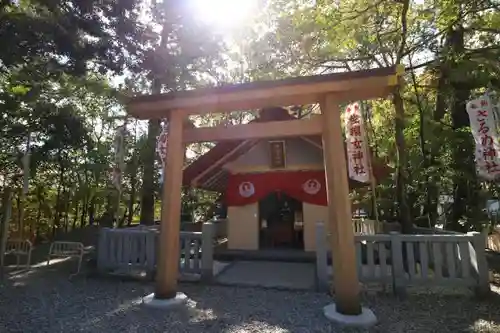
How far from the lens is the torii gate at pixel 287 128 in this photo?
408cm

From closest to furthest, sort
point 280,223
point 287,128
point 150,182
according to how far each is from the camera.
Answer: point 287,128
point 280,223
point 150,182

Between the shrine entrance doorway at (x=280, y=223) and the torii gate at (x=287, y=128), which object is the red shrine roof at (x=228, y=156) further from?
the torii gate at (x=287, y=128)

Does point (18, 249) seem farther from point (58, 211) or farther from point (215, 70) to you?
point (215, 70)

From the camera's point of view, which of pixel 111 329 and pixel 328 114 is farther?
pixel 328 114

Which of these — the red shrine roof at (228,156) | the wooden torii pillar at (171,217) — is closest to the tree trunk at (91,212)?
the red shrine roof at (228,156)

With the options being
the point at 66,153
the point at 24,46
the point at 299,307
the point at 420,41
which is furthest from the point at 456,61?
the point at 66,153

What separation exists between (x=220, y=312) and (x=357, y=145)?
5.00 m

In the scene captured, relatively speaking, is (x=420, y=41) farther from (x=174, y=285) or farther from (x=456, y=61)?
(x=174, y=285)

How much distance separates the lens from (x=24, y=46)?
618 cm

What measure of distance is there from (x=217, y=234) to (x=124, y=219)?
7506mm

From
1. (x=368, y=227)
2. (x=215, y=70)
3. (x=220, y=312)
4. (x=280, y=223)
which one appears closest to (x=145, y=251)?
(x=220, y=312)

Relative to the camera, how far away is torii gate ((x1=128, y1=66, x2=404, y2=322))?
4.08 m

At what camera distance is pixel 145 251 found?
6.36 metres

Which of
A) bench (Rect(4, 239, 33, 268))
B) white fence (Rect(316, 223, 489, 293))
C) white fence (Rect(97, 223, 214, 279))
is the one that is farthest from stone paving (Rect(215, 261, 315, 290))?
bench (Rect(4, 239, 33, 268))
